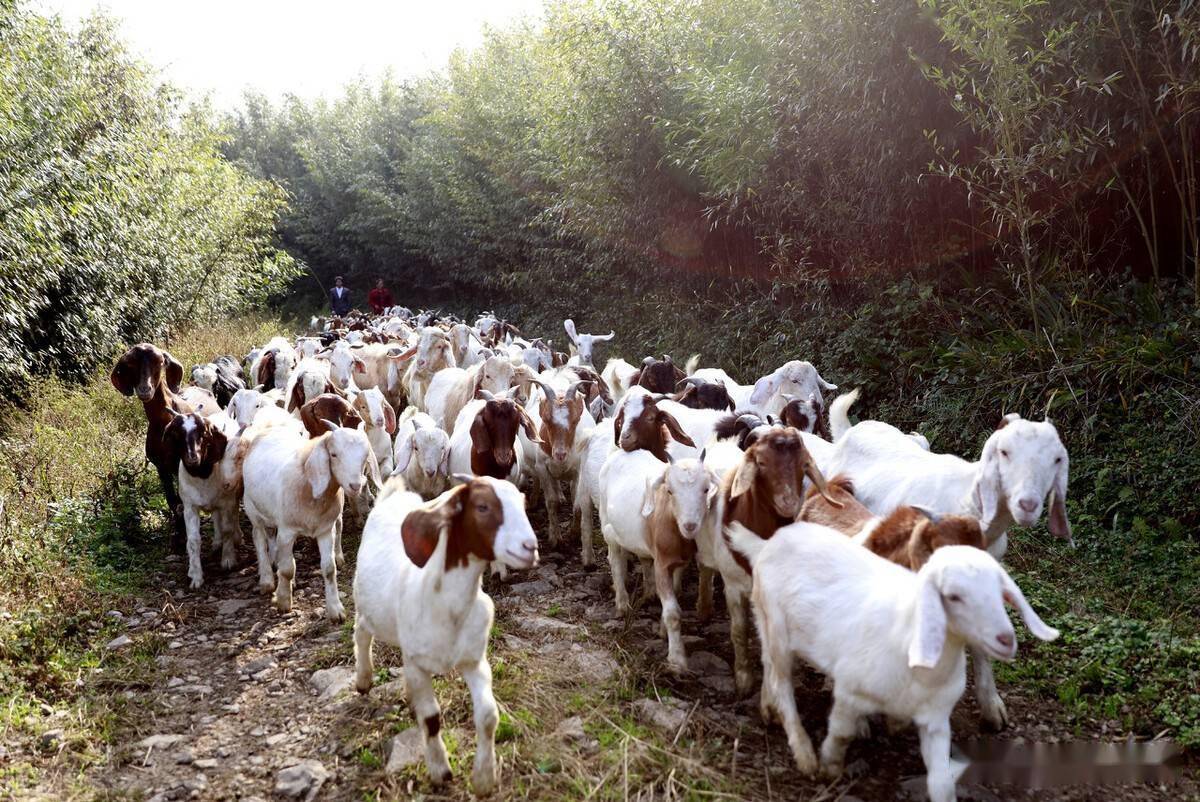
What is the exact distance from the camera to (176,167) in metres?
16.0

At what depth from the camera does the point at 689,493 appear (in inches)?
155

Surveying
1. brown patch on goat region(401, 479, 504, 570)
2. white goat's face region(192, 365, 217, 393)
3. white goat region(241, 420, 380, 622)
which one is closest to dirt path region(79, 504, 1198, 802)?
white goat region(241, 420, 380, 622)

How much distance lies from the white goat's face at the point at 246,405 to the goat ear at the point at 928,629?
595cm

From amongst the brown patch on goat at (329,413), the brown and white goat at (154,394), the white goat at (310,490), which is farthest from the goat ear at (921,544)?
the brown and white goat at (154,394)

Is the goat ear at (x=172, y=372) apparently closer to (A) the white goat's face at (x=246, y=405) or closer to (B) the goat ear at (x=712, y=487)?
(A) the white goat's face at (x=246, y=405)

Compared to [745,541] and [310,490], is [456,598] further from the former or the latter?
[310,490]

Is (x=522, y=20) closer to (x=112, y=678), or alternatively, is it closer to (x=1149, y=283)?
(x=1149, y=283)

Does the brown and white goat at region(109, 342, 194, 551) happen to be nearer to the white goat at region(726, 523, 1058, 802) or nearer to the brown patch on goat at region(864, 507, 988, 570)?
the white goat at region(726, 523, 1058, 802)

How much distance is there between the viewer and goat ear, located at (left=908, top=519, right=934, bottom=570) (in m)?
3.18

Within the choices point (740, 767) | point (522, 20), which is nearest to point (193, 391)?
point (740, 767)

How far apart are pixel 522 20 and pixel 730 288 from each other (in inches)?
508

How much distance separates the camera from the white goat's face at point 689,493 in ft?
12.8

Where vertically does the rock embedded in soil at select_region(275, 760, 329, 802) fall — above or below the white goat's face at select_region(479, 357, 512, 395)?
below
